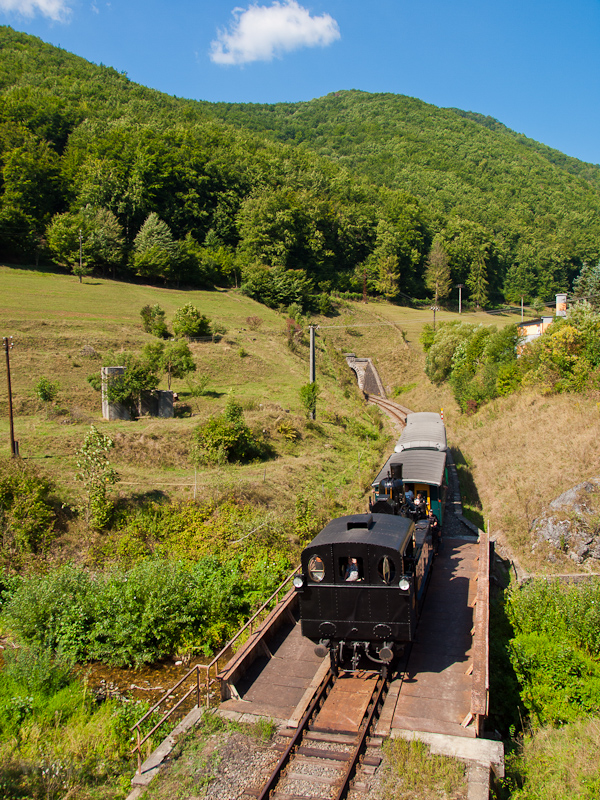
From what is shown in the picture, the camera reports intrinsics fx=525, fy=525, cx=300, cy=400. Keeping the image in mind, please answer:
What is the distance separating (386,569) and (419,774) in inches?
115

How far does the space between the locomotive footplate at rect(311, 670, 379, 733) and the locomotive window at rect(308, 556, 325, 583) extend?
1.98 meters

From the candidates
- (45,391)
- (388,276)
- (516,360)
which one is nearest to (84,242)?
(45,391)

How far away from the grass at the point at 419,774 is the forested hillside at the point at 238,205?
58.2 m

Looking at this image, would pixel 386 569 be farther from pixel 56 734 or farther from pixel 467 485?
pixel 467 485

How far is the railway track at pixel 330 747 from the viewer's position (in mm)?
7051

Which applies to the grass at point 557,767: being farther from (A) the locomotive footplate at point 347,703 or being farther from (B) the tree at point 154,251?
(B) the tree at point 154,251

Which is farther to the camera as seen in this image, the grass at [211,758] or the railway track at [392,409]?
the railway track at [392,409]

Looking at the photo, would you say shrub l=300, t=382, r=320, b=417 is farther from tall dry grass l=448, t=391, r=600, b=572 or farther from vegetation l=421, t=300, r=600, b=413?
vegetation l=421, t=300, r=600, b=413

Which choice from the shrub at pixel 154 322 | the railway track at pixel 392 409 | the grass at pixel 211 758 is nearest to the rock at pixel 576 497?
the grass at pixel 211 758

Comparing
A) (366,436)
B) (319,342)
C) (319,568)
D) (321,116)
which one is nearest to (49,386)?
(366,436)

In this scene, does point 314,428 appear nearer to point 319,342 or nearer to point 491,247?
point 319,342

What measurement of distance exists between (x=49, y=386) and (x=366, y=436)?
708 inches

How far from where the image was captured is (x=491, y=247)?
91875 millimetres

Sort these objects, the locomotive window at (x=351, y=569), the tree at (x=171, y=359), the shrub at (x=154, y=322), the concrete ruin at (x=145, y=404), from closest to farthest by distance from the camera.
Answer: the locomotive window at (x=351, y=569)
the concrete ruin at (x=145, y=404)
the tree at (x=171, y=359)
the shrub at (x=154, y=322)
